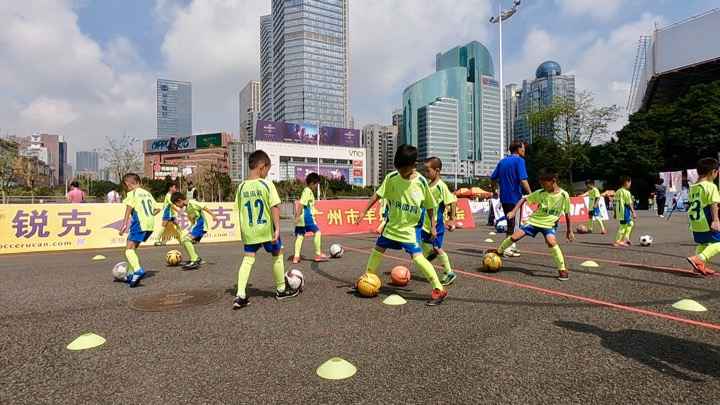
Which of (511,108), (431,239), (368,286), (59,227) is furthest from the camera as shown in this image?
(511,108)

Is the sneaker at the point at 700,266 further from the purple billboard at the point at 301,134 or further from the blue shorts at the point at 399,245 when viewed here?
the purple billboard at the point at 301,134

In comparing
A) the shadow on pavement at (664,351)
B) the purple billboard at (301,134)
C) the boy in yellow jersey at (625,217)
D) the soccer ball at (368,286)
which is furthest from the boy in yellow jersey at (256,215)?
the purple billboard at (301,134)

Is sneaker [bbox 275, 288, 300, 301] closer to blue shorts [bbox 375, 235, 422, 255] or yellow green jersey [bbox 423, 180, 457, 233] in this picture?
blue shorts [bbox 375, 235, 422, 255]

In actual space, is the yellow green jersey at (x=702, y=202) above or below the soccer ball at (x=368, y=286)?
above

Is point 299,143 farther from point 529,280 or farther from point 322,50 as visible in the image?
point 529,280

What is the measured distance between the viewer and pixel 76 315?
14.8 ft

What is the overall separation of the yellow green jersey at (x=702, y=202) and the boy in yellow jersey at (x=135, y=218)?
29.0 ft

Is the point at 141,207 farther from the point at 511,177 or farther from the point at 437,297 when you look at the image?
the point at 511,177

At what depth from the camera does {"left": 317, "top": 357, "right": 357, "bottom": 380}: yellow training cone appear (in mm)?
2791

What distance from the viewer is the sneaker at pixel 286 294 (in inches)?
201

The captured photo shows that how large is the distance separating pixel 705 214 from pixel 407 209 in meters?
4.92

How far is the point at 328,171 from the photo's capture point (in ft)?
378

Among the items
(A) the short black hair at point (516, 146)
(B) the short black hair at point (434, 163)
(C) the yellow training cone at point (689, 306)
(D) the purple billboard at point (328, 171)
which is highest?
(D) the purple billboard at point (328, 171)

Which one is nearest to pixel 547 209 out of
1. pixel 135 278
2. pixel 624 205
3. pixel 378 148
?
pixel 624 205
